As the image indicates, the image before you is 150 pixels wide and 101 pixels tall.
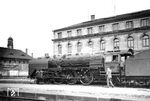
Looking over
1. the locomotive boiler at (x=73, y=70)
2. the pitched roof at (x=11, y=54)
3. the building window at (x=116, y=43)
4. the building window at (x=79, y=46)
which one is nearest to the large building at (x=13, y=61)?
the pitched roof at (x=11, y=54)

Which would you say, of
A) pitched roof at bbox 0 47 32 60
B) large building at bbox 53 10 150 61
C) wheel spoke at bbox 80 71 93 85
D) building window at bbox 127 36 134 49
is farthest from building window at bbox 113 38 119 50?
pitched roof at bbox 0 47 32 60

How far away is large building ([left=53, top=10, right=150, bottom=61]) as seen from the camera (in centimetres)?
3144

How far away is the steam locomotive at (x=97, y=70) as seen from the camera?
14.8 metres

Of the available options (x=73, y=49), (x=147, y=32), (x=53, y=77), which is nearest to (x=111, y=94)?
(x=53, y=77)

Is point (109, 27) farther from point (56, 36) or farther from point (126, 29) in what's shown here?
point (56, 36)

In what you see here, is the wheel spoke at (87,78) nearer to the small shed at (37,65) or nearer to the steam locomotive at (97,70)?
the steam locomotive at (97,70)

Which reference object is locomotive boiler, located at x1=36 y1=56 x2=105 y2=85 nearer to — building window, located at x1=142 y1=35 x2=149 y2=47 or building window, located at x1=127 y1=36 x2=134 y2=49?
building window, located at x1=142 y1=35 x2=149 y2=47

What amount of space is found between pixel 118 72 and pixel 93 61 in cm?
241

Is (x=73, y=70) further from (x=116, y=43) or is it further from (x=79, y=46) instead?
(x=79, y=46)

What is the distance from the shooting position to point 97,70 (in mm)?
17203

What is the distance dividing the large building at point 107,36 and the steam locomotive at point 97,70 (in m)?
14.9

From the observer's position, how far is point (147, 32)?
3067 cm

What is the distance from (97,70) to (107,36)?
62.3 ft

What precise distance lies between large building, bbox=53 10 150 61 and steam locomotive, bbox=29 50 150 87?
1494cm
